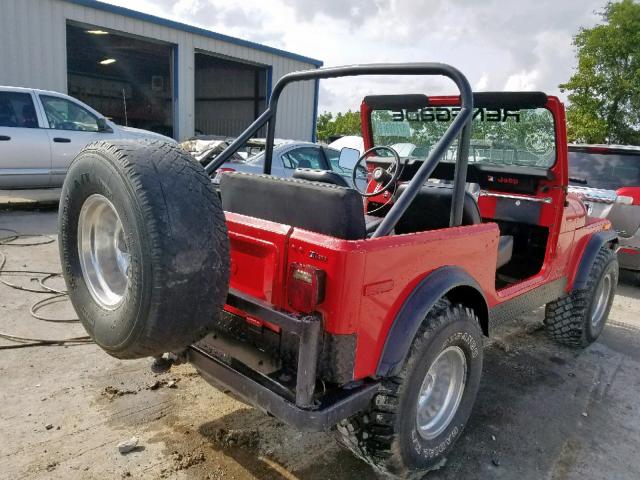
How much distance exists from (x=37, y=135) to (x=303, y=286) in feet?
24.9

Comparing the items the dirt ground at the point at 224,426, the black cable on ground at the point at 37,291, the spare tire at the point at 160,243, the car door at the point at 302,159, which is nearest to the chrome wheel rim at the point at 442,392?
the dirt ground at the point at 224,426

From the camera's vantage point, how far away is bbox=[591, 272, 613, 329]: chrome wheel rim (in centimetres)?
425

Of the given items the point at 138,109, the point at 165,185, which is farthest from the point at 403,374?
the point at 138,109

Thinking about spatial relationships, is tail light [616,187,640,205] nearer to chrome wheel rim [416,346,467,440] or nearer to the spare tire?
chrome wheel rim [416,346,467,440]

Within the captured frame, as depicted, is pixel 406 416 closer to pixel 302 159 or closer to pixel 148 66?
pixel 302 159

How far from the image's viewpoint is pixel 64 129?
827 cm

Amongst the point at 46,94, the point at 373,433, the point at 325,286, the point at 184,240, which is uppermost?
the point at 46,94

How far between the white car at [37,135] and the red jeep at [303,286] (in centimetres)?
607

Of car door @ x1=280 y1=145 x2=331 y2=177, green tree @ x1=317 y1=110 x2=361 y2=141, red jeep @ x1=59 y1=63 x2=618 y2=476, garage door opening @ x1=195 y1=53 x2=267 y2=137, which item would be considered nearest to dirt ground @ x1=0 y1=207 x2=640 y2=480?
red jeep @ x1=59 y1=63 x2=618 y2=476

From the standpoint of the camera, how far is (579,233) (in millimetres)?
3924

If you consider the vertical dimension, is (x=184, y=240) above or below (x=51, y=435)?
above

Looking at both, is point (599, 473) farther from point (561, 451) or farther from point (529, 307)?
point (529, 307)

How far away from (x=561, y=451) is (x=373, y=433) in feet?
4.28

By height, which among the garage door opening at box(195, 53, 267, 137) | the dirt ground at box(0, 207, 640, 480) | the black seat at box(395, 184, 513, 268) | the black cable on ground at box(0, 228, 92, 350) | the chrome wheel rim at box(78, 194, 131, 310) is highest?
the garage door opening at box(195, 53, 267, 137)
